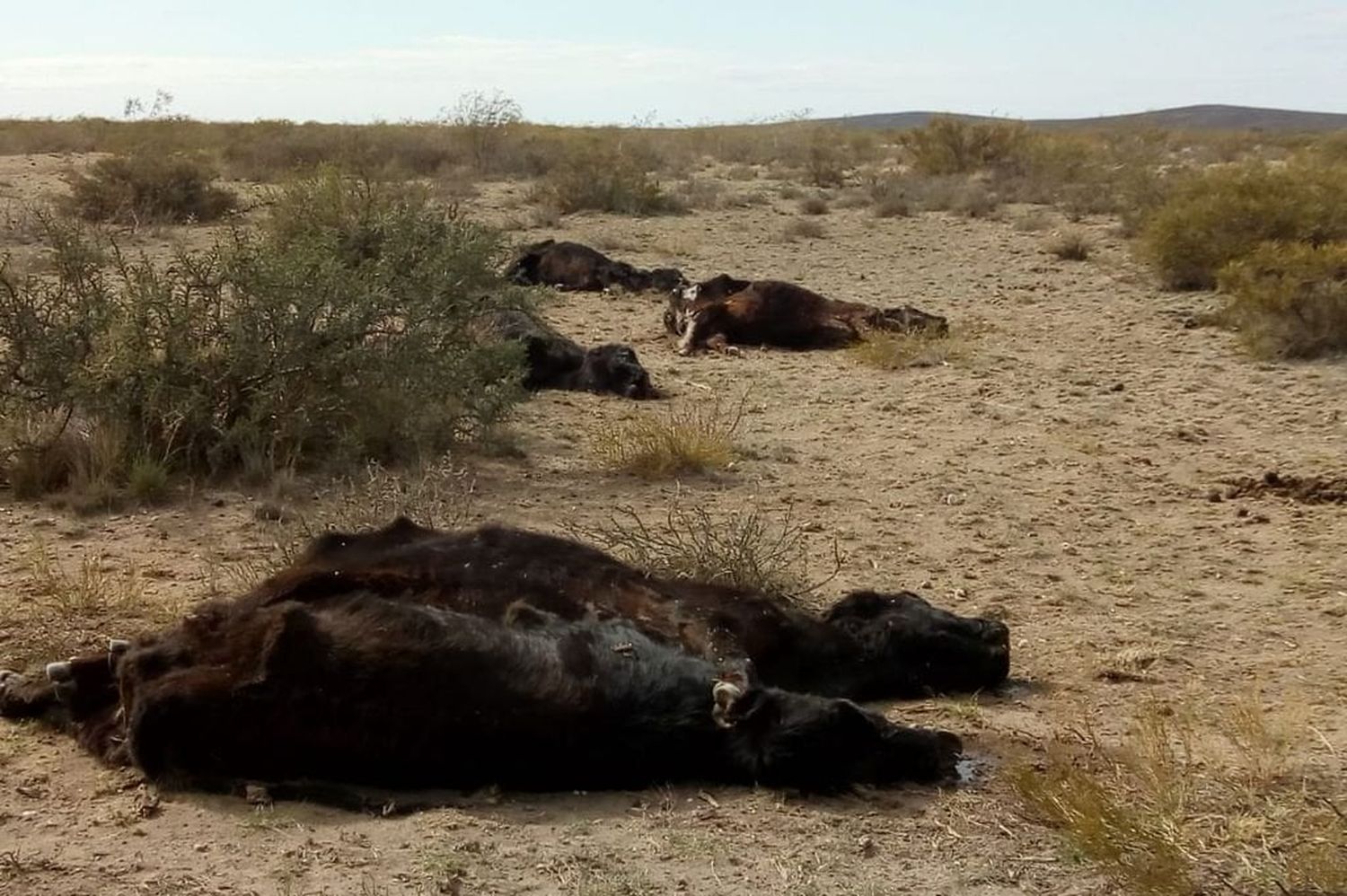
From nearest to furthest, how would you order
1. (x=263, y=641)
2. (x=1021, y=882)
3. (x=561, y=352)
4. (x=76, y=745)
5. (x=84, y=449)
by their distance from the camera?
(x=1021, y=882), (x=263, y=641), (x=76, y=745), (x=84, y=449), (x=561, y=352)

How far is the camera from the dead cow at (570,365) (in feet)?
35.4

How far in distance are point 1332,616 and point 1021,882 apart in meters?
2.94

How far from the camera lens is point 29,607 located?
601 centimetres

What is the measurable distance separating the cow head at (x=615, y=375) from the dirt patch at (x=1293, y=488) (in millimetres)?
4017

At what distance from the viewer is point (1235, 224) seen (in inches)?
582

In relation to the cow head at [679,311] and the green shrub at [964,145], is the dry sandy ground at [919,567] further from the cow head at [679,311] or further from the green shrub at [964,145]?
the green shrub at [964,145]

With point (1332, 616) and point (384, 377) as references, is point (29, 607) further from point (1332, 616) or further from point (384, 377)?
point (1332, 616)

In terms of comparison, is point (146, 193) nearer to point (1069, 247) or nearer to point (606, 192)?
point (606, 192)

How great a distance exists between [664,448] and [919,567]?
6.32 ft

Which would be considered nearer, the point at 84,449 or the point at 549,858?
the point at 549,858

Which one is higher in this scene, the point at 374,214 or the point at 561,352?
the point at 374,214

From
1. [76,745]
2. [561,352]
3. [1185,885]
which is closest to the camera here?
[1185,885]

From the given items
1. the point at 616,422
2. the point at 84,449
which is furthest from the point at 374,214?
the point at 84,449

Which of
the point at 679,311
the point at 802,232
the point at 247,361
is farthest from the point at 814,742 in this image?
the point at 802,232
